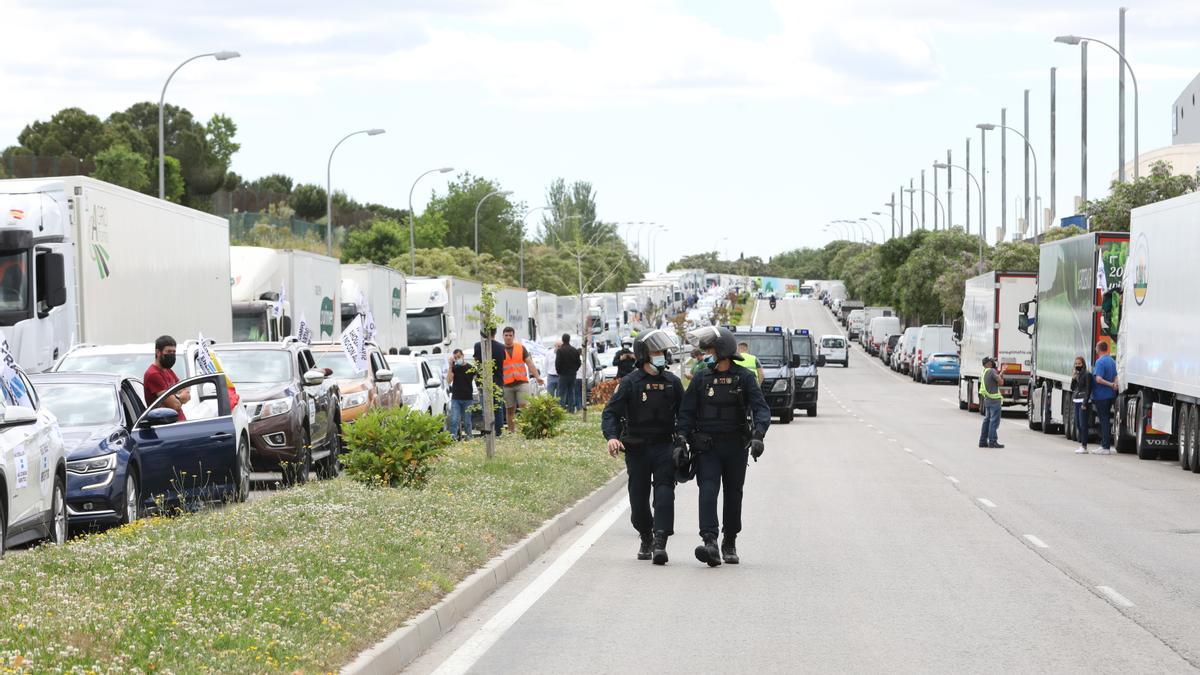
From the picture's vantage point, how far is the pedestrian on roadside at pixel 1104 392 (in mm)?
29281

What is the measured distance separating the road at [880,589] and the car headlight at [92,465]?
397 centimetres

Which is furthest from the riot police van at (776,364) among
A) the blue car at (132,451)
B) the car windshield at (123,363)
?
the blue car at (132,451)

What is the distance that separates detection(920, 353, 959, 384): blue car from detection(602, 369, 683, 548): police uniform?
58.4 meters

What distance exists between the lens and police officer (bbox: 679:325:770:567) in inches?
512

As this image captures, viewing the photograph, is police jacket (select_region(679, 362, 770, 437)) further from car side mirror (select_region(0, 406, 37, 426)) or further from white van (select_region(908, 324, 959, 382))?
white van (select_region(908, 324, 959, 382))

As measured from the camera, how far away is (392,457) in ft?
54.7

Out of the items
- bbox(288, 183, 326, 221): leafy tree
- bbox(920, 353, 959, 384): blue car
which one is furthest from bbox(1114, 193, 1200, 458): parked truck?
bbox(288, 183, 326, 221): leafy tree

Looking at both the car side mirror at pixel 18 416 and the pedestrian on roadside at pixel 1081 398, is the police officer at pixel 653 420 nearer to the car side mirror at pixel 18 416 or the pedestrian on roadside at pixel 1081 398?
the car side mirror at pixel 18 416

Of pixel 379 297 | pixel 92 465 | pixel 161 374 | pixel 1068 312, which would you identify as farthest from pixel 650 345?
pixel 379 297

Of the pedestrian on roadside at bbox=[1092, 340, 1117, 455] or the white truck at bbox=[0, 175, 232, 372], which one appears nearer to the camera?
the white truck at bbox=[0, 175, 232, 372]

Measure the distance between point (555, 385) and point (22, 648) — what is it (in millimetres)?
31358

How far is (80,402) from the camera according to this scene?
1611 centimetres

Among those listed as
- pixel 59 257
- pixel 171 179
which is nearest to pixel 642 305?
pixel 171 179

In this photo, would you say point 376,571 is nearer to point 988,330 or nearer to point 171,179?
point 988,330
